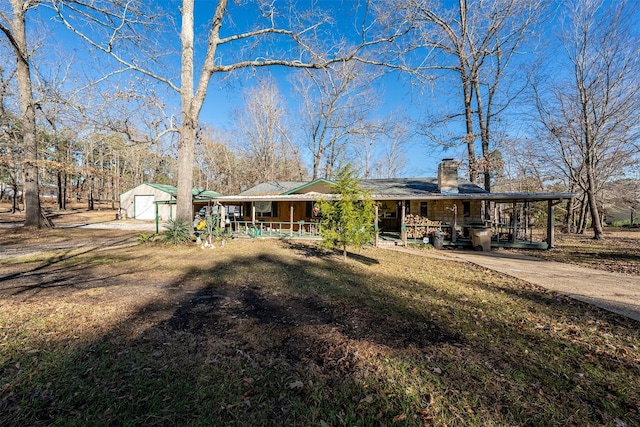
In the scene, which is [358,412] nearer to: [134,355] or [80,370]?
[134,355]

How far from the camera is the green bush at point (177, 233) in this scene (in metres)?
11.2

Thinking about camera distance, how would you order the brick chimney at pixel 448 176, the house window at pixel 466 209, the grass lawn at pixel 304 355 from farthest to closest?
1. the house window at pixel 466 209
2. the brick chimney at pixel 448 176
3. the grass lawn at pixel 304 355

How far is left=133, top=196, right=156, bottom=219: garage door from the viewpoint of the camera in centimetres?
2870

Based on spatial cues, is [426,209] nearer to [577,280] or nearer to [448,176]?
[448,176]

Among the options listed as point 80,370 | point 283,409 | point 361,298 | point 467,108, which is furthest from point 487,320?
point 467,108

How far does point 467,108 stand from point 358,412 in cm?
2273

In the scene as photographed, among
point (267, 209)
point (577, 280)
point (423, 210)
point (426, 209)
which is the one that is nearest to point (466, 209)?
point (426, 209)

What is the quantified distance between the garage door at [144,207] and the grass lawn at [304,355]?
2505 centimetres

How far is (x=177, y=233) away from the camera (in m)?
11.2

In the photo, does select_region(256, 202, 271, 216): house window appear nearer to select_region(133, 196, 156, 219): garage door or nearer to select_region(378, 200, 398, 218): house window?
select_region(378, 200, 398, 218): house window

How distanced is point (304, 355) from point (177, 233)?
9.94 meters

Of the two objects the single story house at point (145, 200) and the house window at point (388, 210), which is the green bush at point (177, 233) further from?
the single story house at point (145, 200)

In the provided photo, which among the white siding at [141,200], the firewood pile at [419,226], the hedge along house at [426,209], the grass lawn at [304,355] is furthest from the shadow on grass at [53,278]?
the white siding at [141,200]

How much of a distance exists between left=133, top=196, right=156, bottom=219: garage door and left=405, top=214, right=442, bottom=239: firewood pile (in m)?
26.9
